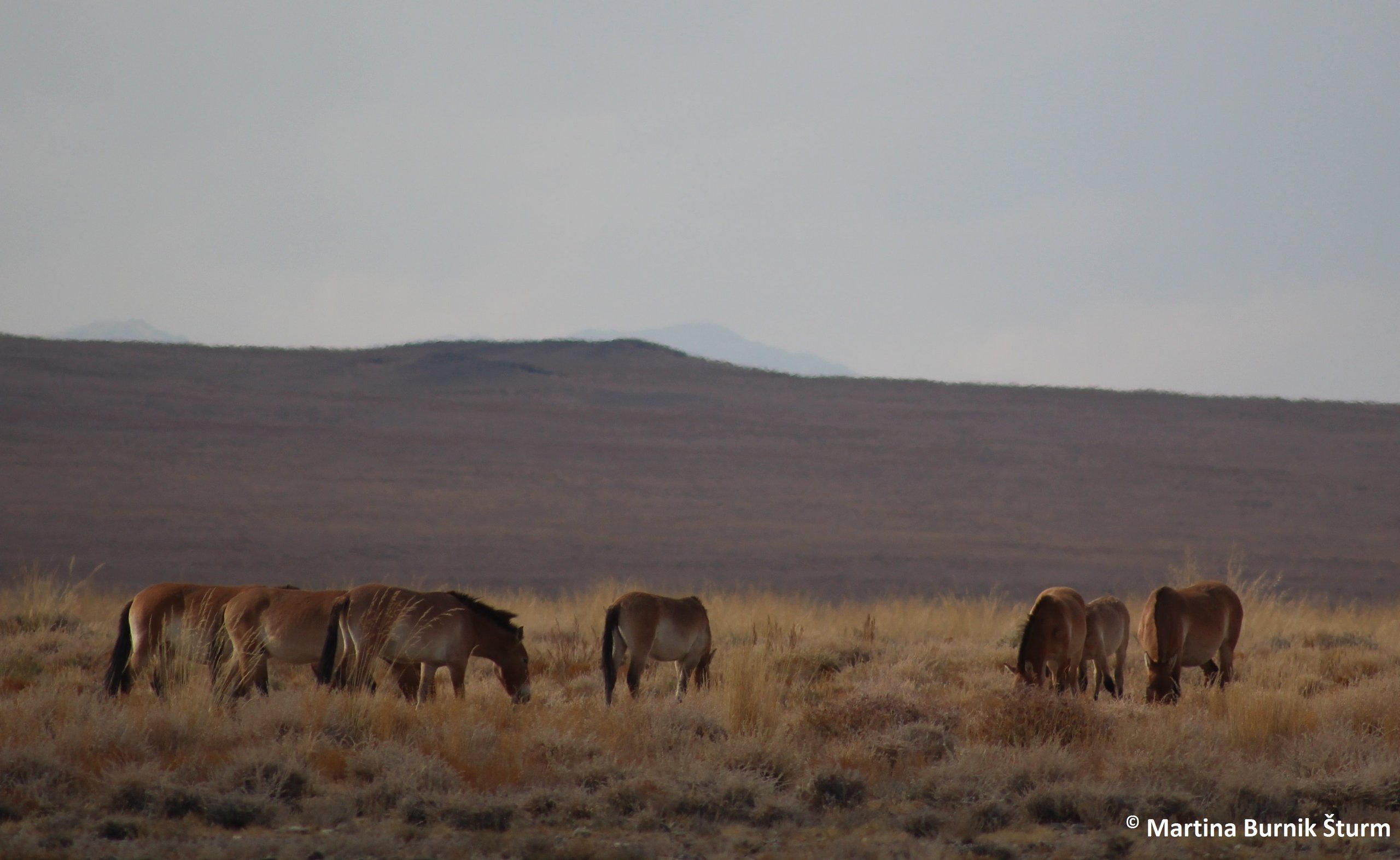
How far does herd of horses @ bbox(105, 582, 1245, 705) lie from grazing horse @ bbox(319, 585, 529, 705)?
0.01 m

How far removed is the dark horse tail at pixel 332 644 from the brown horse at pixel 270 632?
0.32ft

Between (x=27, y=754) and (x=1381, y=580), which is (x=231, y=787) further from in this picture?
(x=1381, y=580)

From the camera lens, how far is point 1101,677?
11289mm

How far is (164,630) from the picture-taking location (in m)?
9.46

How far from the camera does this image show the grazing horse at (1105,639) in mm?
10406

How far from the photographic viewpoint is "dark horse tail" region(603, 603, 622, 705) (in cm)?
958

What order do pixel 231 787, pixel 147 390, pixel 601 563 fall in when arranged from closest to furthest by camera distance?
pixel 231 787, pixel 601 563, pixel 147 390

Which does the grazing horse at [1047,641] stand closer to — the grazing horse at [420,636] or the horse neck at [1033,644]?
the horse neck at [1033,644]

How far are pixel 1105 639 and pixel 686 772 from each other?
16.9 feet

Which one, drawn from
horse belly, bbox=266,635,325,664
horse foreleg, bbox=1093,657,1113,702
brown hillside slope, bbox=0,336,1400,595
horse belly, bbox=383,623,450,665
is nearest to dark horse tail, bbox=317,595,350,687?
horse belly, bbox=266,635,325,664

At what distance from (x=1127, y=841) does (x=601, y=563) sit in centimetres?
2304

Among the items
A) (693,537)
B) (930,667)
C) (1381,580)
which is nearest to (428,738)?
(930,667)

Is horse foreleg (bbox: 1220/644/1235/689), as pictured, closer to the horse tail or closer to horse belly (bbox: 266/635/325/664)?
horse belly (bbox: 266/635/325/664)

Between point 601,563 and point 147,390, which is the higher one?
point 147,390
